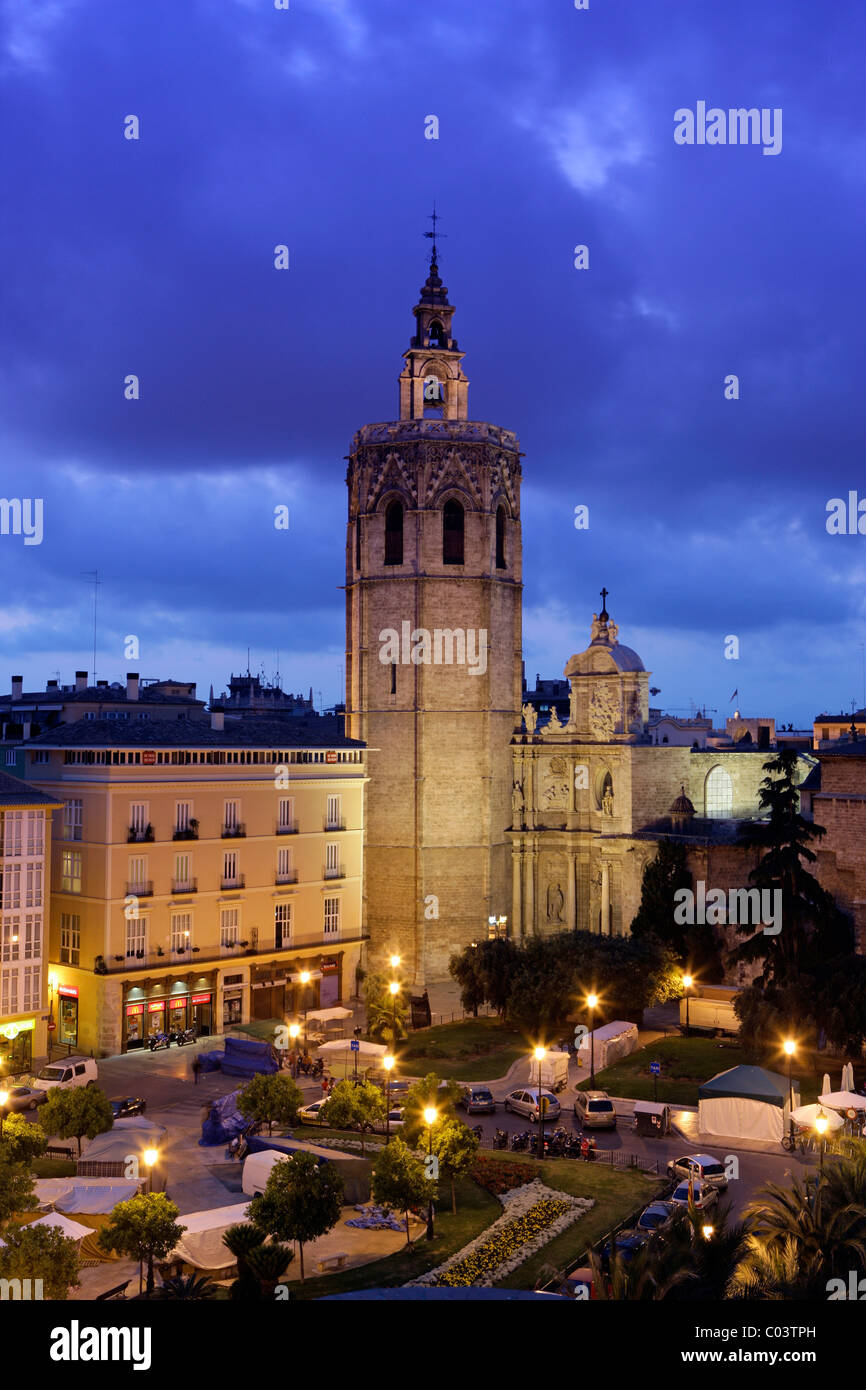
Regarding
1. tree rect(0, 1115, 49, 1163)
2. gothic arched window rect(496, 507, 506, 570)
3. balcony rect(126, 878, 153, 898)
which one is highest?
gothic arched window rect(496, 507, 506, 570)

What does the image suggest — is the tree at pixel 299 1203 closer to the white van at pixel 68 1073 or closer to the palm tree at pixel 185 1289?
the palm tree at pixel 185 1289

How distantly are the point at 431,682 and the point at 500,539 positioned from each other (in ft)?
29.9

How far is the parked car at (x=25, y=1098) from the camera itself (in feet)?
145

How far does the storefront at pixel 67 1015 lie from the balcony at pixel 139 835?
6622 mm

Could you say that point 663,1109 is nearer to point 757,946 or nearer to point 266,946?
point 757,946

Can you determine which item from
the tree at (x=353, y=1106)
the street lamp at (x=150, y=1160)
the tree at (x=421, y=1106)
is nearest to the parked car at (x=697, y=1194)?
the tree at (x=421, y=1106)

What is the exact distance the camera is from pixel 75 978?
A: 179ft

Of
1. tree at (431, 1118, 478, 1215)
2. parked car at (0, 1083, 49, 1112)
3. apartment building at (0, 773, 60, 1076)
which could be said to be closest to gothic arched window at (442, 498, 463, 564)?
apartment building at (0, 773, 60, 1076)

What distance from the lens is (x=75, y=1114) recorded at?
119 ft

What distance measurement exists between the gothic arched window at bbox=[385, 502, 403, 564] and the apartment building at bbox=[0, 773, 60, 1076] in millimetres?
25154

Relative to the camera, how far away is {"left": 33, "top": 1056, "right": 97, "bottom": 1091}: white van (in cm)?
4619

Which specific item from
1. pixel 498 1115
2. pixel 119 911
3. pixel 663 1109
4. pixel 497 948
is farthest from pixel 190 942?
pixel 663 1109

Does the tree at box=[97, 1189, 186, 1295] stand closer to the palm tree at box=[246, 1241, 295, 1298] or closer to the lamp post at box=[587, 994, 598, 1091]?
the palm tree at box=[246, 1241, 295, 1298]

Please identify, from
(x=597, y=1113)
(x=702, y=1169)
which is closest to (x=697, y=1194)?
(x=702, y=1169)
